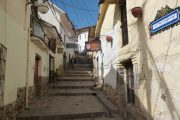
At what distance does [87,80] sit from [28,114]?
1017cm

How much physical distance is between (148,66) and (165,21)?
4.82ft

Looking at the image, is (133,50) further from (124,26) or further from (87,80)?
(87,80)

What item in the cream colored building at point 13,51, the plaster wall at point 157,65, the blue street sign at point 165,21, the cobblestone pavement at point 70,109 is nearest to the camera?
the blue street sign at point 165,21

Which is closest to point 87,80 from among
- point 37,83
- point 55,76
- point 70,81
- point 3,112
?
point 70,81

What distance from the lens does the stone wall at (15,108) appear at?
6087 mm

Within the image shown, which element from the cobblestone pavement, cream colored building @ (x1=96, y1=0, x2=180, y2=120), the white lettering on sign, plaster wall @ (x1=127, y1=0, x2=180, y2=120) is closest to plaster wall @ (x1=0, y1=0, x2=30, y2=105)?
the cobblestone pavement

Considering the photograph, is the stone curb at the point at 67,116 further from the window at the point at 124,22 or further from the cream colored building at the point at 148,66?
the window at the point at 124,22

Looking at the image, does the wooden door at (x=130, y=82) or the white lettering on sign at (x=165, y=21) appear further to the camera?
the wooden door at (x=130, y=82)

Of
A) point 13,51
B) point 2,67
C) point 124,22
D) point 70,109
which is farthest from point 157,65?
point 70,109

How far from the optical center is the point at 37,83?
11.8 meters

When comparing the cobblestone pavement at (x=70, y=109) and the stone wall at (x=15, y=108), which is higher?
the stone wall at (x=15, y=108)

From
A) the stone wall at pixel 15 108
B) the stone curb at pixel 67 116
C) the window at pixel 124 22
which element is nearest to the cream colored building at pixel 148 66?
the window at pixel 124 22

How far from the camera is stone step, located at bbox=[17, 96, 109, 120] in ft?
27.1

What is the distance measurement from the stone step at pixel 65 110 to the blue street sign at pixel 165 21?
4864 millimetres
